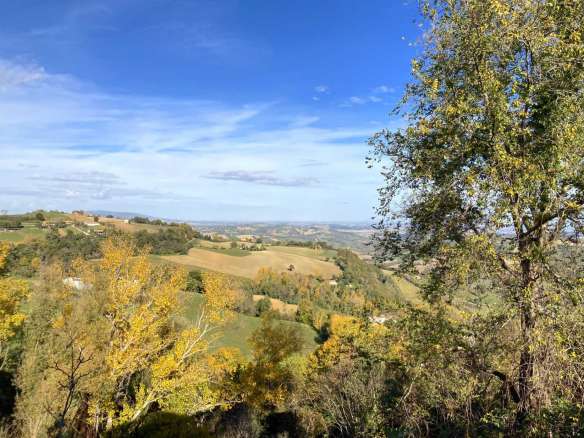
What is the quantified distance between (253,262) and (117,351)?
285 feet

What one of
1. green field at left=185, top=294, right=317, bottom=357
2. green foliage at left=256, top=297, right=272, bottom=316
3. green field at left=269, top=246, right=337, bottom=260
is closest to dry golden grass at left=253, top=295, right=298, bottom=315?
green foliage at left=256, top=297, right=272, bottom=316

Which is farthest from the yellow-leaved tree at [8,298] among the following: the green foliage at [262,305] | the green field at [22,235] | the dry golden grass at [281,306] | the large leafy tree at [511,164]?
the green field at [22,235]

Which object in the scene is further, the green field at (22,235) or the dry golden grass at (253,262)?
the dry golden grass at (253,262)

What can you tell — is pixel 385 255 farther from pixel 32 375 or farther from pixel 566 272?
pixel 32 375

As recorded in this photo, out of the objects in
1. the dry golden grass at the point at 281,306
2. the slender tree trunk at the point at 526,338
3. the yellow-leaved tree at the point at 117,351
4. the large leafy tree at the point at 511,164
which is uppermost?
the large leafy tree at the point at 511,164

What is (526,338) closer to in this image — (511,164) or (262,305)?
(511,164)

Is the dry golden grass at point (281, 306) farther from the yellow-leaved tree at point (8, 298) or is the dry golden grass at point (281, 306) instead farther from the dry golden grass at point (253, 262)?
the yellow-leaved tree at point (8, 298)

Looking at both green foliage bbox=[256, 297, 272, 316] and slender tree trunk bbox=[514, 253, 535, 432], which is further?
green foliage bbox=[256, 297, 272, 316]

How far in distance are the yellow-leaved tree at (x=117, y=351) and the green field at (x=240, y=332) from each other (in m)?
34.1

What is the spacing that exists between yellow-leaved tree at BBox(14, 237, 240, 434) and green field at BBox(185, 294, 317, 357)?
3409 centimetres

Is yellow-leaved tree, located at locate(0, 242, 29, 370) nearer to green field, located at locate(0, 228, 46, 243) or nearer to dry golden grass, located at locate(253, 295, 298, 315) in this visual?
dry golden grass, located at locate(253, 295, 298, 315)

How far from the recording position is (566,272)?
7.29m

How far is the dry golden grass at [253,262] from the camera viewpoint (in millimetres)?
94000

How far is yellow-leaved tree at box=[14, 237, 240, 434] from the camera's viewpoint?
18562mm
